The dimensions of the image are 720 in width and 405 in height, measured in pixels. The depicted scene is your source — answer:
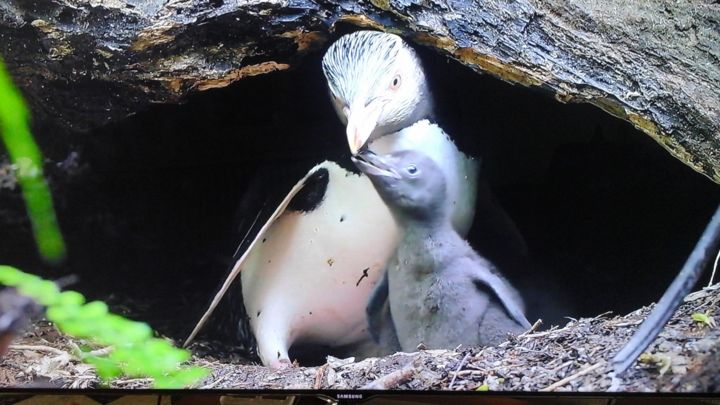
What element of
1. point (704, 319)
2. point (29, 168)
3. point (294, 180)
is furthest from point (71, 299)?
point (704, 319)

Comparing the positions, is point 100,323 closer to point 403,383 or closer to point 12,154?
point 12,154

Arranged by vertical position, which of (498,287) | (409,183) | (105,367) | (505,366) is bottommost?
(105,367)

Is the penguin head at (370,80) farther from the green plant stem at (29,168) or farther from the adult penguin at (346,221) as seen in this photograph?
the green plant stem at (29,168)

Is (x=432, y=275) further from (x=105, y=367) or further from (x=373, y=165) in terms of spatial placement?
(x=105, y=367)

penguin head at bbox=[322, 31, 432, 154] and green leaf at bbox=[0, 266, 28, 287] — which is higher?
penguin head at bbox=[322, 31, 432, 154]

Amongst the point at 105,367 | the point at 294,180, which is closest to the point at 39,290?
the point at 105,367

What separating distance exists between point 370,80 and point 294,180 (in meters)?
0.18

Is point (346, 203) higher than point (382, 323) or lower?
higher

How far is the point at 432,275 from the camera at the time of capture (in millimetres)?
1043

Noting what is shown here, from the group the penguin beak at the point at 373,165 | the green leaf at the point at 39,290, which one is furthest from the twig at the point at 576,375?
the green leaf at the point at 39,290

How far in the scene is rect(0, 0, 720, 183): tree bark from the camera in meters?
1.00

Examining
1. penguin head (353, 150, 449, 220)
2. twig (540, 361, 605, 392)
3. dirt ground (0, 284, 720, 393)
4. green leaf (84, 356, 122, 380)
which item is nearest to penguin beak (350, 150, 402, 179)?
penguin head (353, 150, 449, 220)

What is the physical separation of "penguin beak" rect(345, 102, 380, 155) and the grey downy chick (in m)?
0.03

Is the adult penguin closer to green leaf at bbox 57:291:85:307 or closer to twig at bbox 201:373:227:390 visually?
twig at bbox 201:373:227:390
